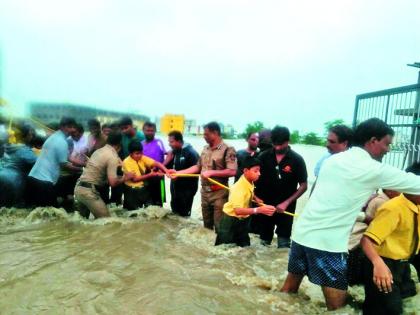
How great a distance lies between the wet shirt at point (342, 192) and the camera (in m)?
2.68

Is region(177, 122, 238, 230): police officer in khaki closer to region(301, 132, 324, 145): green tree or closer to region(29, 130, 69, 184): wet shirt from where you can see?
region(29, 130, 69, 184): wet shirt

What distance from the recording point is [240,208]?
443 cm

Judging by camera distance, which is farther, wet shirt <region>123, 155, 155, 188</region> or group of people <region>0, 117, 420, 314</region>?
wet shirt <region>123, 155, 155, 188</region>

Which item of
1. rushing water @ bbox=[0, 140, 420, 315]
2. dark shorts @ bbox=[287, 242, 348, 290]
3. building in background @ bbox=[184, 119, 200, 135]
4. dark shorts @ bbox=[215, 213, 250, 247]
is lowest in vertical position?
rushing water @ bbox=[0, 140, 420, 315]

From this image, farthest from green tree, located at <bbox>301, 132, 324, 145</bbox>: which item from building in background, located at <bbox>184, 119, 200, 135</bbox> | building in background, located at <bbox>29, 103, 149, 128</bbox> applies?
building in background, located at <bbox>29, 103, 149, 128</bbox>

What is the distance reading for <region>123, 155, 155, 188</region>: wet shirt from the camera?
6602mm

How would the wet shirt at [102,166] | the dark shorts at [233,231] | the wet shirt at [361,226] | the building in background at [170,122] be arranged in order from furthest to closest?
1. the building in background at [170,122]
2. the wet shirt at [102,166]
3. the dark shorts at [233,231]
4. the wet shirt at [361,226]

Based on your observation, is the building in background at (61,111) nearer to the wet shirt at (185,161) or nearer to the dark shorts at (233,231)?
the wet shirt at (185,161)

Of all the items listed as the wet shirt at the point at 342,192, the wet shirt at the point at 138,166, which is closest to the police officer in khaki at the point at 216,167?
the wet shirt at the point at 138,166

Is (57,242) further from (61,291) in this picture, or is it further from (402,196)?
(402,196)

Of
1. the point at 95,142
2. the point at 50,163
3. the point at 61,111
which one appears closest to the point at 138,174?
the point at 95,142

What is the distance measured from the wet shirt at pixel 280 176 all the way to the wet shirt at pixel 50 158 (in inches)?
135

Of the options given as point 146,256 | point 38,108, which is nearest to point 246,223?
point 146,256

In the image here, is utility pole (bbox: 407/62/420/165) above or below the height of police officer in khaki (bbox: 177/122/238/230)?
above
